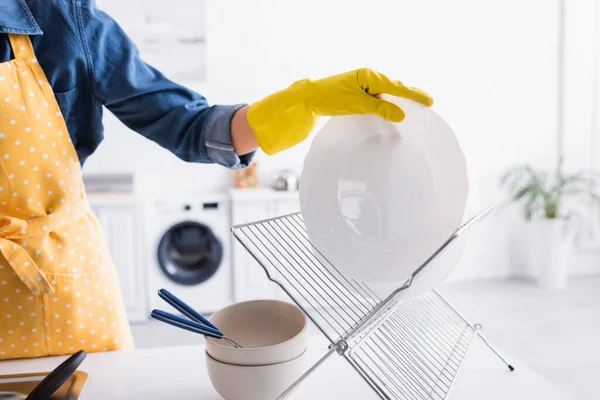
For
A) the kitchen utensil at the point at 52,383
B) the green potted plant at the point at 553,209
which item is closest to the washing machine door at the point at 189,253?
the green potted plant at the point at 553,209

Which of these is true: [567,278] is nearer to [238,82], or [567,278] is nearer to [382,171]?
[238,82]

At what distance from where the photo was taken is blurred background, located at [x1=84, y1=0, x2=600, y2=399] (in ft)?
11.0

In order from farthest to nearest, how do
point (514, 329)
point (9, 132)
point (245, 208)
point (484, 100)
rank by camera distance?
1. point (484, 100)
2. point (245, 208)
3. point (514, 329)
4. point (9, 132)

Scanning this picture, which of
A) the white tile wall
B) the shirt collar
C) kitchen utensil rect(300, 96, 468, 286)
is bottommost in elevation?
kitchen utensil rect(300, 96, 468, 286)

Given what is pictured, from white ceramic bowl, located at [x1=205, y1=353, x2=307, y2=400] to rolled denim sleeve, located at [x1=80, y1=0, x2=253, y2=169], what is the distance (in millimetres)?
369

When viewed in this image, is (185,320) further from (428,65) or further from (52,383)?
(428,65)

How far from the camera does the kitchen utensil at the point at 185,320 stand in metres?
0.73

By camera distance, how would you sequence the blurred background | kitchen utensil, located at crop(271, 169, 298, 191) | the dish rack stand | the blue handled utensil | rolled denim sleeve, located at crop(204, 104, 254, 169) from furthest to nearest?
kitchen utensil, located at crop(271, 169, 298, 191)
the blurred background
rolled denim sleeve, located at crop(204, 104, 254, 169)
the blue handled utensil
the dish rack stand

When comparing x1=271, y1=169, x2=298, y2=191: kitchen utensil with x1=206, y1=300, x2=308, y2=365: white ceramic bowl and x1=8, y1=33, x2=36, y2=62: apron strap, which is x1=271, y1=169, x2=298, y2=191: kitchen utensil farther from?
x1=206, y1=300, x2=308, y2=365: white ceramic bowl

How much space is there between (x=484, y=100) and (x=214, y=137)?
11.2ft

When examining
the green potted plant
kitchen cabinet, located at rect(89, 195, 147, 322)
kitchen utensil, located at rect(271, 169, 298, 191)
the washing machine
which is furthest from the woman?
the green potted plant

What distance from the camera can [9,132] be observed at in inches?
39.0

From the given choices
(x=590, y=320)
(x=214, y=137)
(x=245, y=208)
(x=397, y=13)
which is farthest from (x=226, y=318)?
(x=397, y=13)

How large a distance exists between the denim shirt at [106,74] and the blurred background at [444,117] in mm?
2184
